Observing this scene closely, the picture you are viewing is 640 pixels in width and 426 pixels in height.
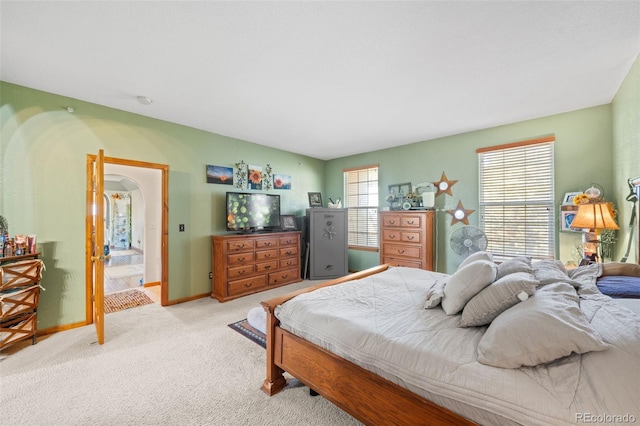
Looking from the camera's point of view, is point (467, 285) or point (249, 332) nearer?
point (467, 285)

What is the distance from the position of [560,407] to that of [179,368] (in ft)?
8.13

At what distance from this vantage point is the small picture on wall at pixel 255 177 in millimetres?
4652

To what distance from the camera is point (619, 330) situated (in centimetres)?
106

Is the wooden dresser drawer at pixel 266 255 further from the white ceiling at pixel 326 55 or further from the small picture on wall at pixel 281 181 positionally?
the white ceiling at pixel 326 55

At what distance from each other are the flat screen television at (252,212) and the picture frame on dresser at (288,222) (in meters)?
0.18

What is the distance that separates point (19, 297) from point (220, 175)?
2592 mm

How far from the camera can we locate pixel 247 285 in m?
4.13

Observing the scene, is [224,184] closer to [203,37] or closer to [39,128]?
[39,128]

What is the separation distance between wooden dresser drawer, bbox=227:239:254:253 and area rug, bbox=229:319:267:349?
1.20m

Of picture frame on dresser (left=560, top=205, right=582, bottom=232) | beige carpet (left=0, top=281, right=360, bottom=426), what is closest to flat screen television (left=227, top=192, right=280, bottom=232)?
beige carpet (left=0, top=281, right=360, bottom=426)

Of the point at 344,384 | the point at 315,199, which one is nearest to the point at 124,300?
the point at 315,199

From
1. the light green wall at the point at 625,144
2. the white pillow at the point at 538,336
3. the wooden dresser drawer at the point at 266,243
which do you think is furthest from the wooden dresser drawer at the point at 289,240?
the light green wall at the point at 625,144

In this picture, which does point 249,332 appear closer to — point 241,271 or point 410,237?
point 241,271

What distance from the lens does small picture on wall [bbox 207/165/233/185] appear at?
13.6 ft
